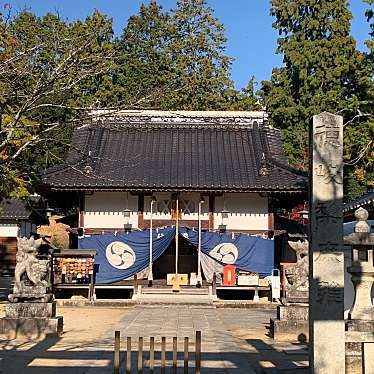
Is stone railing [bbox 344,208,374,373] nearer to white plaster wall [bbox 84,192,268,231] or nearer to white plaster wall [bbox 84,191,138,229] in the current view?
white plaster wall [bbox 84,192,268,231]

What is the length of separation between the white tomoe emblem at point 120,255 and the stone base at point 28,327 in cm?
1011

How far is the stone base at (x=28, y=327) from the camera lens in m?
14.0

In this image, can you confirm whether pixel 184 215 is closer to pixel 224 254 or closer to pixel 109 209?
pixel 224 254

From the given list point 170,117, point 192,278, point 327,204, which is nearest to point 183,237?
point 192,278

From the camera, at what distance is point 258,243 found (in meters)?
24.4

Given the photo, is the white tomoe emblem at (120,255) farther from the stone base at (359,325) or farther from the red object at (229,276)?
the stone base at (359,325)

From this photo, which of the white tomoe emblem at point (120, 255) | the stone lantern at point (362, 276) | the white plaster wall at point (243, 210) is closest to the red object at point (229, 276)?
the white plaster wall at point (243, 210)

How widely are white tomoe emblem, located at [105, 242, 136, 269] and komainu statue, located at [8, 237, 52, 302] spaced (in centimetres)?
910

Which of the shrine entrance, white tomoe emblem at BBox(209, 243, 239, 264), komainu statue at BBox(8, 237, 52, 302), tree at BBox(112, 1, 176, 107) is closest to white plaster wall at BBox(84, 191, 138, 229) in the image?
the shrine entrance

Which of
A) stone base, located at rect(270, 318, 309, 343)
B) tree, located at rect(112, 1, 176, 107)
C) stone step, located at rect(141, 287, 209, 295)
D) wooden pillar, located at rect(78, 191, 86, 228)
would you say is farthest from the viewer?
tree, located at rect(112, 1, 176, 107)

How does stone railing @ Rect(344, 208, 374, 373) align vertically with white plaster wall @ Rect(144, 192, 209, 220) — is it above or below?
below

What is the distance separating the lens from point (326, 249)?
796 cm

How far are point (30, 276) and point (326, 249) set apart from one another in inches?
343

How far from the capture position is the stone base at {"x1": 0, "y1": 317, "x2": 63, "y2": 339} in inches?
550
